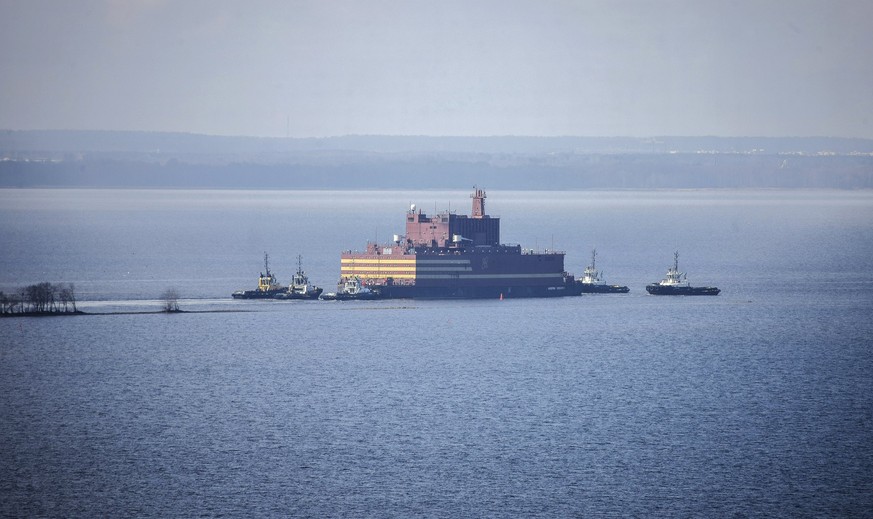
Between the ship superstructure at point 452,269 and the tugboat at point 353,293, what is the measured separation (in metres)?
1.31

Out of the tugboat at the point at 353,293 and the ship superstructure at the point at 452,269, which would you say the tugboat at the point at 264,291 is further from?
the ship superstructure at the point at 452,269

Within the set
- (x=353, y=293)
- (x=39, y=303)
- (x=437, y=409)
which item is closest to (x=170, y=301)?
(x=39, y=303)

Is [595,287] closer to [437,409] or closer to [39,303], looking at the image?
[39,303]

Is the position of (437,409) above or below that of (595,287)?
below

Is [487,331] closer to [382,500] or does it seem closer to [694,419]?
[694,419]

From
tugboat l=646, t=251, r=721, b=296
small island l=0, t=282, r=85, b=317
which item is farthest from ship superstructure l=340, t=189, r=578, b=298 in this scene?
small island l=0, t=282, r=85, b=317

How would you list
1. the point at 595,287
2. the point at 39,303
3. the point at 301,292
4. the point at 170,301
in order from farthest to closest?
the point at 595,287
the point at 301,292
the point at 170,301
the point at 39,303

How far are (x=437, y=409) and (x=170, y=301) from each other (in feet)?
160

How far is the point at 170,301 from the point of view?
12531 centimetres

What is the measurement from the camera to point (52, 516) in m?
60.4

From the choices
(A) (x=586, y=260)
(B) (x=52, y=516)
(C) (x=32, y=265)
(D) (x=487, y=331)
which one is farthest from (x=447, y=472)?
(A) (x=586, y=260)

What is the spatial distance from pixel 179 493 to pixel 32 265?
11295 cm

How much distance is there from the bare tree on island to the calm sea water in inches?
53.4

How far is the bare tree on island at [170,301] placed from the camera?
122625 mm
